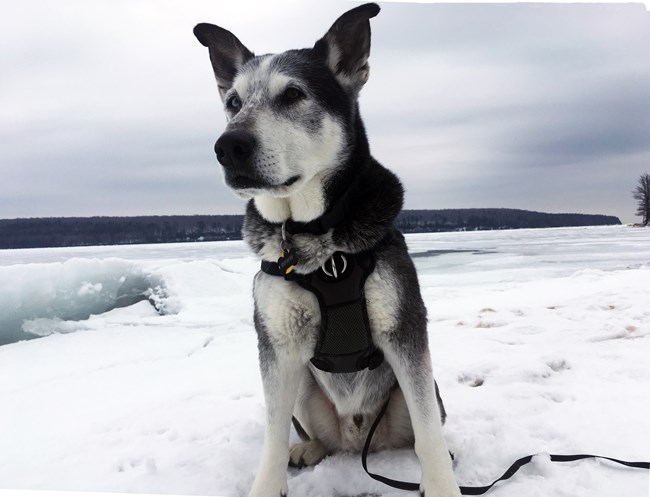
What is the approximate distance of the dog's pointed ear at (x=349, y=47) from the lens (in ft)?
6.86

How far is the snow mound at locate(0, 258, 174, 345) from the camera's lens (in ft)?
19.3

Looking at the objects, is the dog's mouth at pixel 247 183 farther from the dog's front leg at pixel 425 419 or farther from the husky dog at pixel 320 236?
the dog's front leg at pixel 425 419

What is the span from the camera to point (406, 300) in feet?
6.59

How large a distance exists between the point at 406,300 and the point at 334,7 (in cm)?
180

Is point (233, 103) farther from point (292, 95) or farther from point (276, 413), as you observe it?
point (276, 413)

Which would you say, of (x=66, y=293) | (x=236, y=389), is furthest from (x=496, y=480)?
(x=66, y=293)

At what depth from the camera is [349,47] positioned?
2174mm

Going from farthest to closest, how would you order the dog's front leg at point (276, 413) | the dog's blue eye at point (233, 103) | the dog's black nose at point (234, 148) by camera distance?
the dog's blue eye at point (233, 103) → the dog's front leg at point (276, 413) → the dog's black nose at point (234, 148)

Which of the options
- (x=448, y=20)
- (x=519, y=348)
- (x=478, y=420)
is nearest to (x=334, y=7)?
(x=448, y=20)

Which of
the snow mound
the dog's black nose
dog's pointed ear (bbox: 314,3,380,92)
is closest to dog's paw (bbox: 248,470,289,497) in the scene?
the dog's black nose

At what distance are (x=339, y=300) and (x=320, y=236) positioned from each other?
1.00 feet

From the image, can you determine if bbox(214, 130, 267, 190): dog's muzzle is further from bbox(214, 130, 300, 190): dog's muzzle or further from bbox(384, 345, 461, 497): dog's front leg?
bbox(384, 345, 461, 497): dog's front leg

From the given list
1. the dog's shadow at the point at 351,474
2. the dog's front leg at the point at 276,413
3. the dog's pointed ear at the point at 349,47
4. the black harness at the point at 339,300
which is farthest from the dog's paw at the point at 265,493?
the dog's pointed ear at the point at 349,47

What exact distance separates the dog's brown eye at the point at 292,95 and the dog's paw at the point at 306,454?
161 cm
